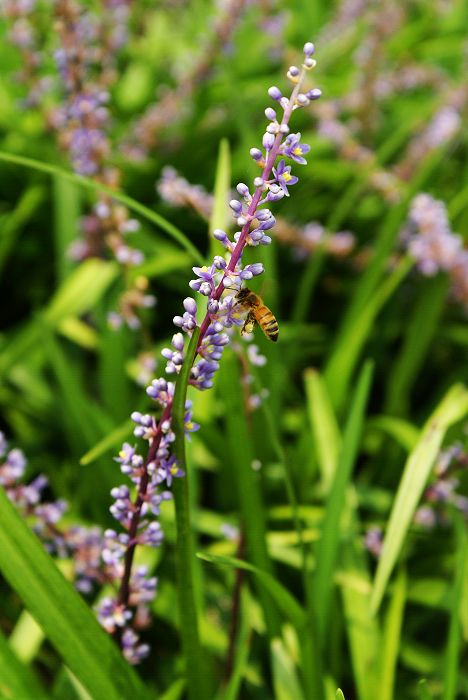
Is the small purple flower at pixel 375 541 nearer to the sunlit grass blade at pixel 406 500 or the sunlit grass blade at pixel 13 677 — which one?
the sunlit grass blade at pixel 406 500

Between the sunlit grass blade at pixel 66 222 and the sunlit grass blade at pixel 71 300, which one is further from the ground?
the sunlit grass blade at pixel 66 222

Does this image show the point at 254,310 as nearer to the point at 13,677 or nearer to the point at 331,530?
the point at 331,530

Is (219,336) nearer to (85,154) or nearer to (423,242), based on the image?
(85,154)

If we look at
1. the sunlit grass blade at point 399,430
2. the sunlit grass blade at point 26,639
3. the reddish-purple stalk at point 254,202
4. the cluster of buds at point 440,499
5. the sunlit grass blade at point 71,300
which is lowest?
the sunlit grass blade at point 26,639

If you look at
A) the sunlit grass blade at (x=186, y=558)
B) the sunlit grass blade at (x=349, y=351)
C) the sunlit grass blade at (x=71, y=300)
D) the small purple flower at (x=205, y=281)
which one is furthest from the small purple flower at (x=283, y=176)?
the sunlit grass blade at (x=71, y=300)

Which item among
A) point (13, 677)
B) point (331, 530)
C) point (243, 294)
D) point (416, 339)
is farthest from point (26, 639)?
point (416, 339)

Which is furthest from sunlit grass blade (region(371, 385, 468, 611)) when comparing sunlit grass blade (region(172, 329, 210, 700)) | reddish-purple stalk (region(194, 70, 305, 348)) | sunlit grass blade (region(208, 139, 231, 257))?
reddish-purple stalk (region(194, 70, 305, 348))

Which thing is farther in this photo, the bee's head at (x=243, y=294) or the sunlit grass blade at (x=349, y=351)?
the sunlit grass blade at (x=349, y=351)

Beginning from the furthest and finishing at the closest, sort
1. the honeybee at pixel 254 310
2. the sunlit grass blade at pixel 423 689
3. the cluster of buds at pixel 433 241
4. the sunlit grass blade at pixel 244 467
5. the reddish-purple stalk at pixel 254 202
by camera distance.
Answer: the cluster of buds at pixel 433 241 → the sunlit grass blade at pixel 244 467 → the honeybee at pixel 254 310 → the sunlit grass blade at pixel 423 689 → the reddish-purple stalk at pixel 254 202

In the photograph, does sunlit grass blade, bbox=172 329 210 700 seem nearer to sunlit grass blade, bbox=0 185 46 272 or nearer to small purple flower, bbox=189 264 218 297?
small purple flower, bbox=189 264 218 297
